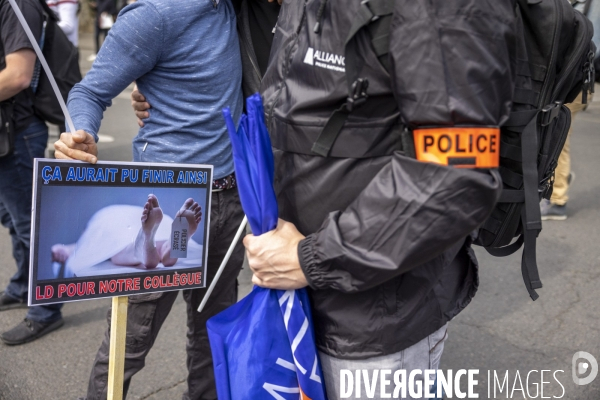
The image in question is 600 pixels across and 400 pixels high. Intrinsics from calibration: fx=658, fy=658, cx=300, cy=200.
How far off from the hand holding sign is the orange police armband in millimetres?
886

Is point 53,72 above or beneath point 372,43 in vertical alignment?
beneath

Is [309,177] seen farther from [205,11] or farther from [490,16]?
[205,11]

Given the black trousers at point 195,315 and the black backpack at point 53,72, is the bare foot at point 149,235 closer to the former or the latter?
the black trousers at point 195,315

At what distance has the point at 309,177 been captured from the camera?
1.47 metres

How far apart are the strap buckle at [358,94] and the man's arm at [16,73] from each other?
2.33 meters

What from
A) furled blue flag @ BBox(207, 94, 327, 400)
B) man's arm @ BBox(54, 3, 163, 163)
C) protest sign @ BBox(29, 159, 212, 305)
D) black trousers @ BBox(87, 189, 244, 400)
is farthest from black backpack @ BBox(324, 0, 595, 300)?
black trousers @ BBox(87, 189, 244, 400)

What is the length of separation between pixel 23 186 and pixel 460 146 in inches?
112

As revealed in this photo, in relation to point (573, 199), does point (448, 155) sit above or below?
above

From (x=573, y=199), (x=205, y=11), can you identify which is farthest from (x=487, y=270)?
(x=205, y=11)

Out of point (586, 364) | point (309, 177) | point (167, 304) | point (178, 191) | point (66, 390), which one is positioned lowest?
point (66, 390)

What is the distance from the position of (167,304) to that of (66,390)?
1.11 meters

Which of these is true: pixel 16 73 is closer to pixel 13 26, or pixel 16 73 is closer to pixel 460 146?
pixel 13 26

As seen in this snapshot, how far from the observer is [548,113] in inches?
59.5

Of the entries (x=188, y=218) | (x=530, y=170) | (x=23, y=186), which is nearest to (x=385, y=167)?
(x=530, y=170)
